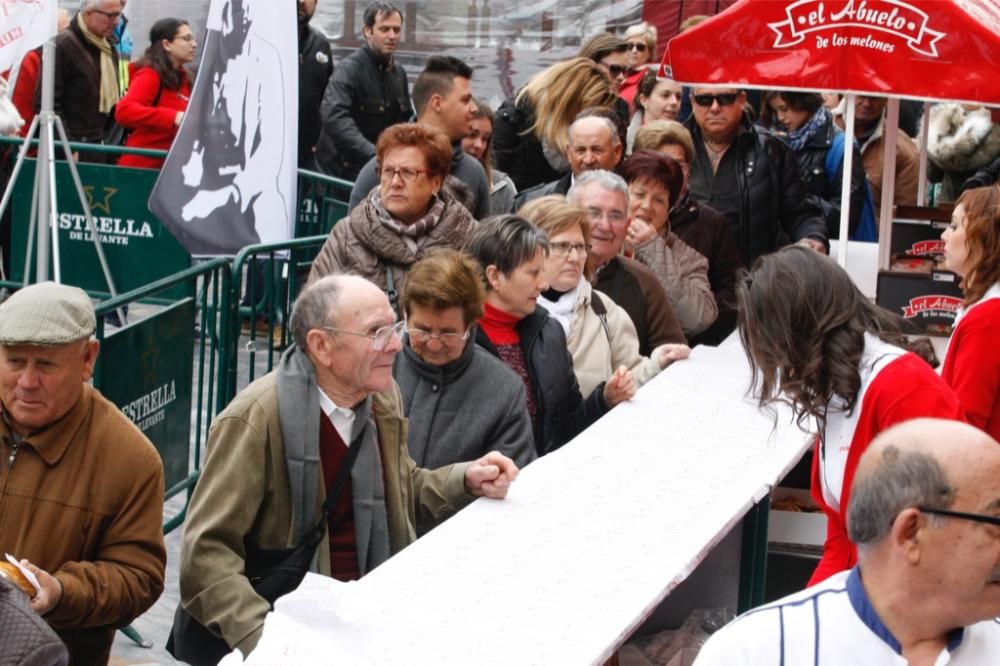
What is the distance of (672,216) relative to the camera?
26.4ft

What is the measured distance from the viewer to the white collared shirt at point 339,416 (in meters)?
4.55

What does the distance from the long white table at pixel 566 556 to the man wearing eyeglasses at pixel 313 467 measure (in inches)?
9.6

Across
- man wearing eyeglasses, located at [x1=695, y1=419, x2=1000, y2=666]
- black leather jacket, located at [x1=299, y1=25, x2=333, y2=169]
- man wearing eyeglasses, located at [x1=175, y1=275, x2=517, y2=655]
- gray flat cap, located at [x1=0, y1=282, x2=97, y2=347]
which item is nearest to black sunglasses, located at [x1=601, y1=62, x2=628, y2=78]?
black leather jacket, located at [x1=299, y1=25, x2=333, y2=169]

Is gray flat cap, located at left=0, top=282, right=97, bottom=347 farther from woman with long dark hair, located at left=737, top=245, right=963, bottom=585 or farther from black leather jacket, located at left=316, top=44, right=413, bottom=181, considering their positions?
black leather jacket, located at left=316, top=44, right=413, bottom=181

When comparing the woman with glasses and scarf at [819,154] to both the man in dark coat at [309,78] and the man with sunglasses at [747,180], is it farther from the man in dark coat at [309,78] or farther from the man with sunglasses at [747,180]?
the man in dark coat at [309,78]

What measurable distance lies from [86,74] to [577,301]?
7.58 meters

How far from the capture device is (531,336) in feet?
19.9

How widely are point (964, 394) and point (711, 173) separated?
391 cm

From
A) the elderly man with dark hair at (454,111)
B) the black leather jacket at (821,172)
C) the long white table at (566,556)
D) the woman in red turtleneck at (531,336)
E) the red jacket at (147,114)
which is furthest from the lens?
the red jacket at (147,114)

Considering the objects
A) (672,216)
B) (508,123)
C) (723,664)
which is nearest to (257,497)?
(723,664)

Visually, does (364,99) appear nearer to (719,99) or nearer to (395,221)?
(719,99)

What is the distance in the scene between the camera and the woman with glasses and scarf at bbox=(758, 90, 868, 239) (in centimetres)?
1029

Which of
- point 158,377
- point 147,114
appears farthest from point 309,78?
point 158,377

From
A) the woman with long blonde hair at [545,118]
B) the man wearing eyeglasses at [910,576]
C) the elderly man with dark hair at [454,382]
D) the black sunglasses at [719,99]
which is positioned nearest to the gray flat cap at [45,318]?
the elderly man with dark hair at [454,382]
